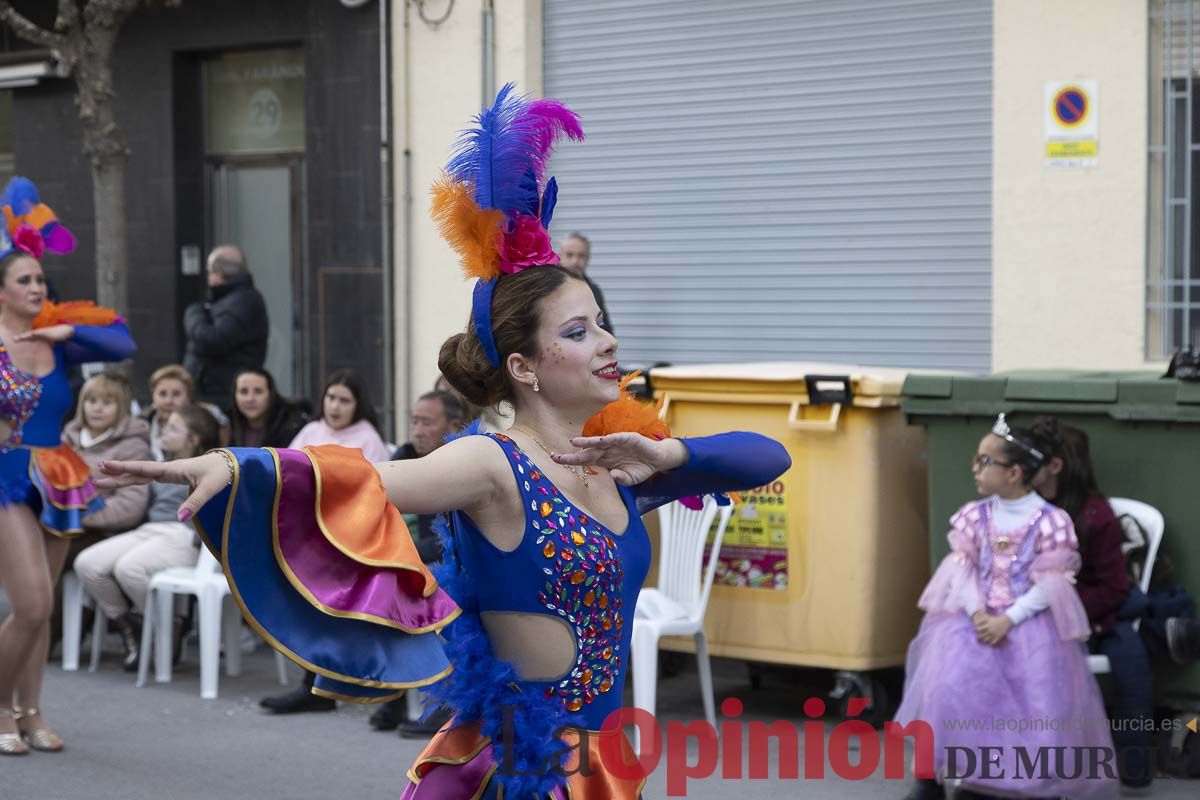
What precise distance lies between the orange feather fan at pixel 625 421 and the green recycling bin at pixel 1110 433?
323 cm

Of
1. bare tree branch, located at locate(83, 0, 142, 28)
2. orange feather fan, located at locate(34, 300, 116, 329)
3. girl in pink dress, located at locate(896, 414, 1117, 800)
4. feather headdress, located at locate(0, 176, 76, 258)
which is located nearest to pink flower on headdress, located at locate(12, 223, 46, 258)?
feather headdress, located at locate(0, 176, 76, 258)

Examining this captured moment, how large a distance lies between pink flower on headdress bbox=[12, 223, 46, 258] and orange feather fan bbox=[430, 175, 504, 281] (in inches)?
156

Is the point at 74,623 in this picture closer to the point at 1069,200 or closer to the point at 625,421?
the point at 1069,200

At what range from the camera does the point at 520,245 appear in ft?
11.0

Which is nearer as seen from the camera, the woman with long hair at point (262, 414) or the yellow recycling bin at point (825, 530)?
the yellow recycling bin at point (825, 530)

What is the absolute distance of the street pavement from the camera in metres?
6.14

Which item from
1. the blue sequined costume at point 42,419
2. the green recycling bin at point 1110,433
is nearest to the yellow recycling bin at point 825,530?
the green recycling bin at point 1110,433

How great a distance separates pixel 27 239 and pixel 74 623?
245cm

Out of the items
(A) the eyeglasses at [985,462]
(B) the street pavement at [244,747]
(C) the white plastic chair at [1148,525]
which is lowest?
(B) the street pavement at [244,747]

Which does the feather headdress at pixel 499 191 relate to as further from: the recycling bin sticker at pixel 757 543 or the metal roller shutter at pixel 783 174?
the metal roller shutter at pixel 783 174

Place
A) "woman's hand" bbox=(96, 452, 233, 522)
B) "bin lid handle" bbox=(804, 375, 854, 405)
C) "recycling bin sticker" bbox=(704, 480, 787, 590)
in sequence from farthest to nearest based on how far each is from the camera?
"recycling bin sticker" bbox=(704, 480, 787, 590) → "bin lid handle" bbox=(804, 375, 854, 405) → "woman's hand" bbox=(96, 452, 233, 522)

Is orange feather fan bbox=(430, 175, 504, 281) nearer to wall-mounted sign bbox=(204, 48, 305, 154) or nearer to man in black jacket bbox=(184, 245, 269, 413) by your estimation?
man in black jacket bbox=(184, 245, 269, 413)

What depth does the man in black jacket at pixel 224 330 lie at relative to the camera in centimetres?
993

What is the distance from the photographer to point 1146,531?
20.5 feet
